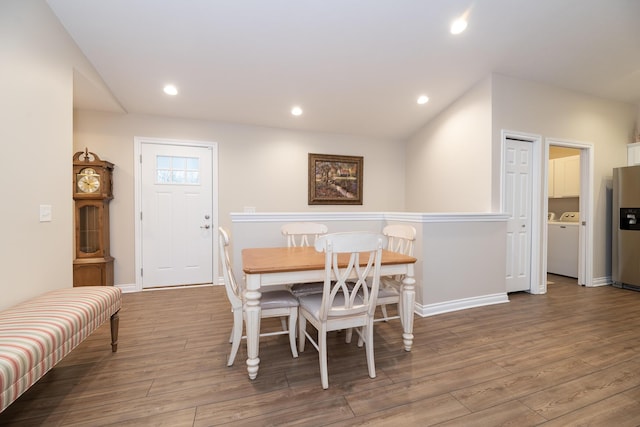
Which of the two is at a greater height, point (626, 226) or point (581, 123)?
point (581, 123)

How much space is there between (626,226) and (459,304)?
9.26 feet

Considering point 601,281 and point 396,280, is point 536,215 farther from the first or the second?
point 396,280

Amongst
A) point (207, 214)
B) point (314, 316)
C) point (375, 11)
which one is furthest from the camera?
point (207, 214)

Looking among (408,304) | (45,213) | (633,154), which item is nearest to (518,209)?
(633,154)

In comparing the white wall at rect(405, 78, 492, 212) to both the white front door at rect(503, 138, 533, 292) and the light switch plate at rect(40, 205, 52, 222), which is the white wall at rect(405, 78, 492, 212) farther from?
the light switch plate at rect(40, 205, 52, 222)

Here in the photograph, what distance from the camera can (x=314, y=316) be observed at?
1.84m

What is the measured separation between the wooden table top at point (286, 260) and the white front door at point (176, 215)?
1.87 metres

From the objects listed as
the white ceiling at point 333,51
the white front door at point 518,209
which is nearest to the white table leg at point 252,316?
the white ceiling at point 333,51

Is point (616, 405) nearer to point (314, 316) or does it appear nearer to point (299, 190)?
point (314, 316)

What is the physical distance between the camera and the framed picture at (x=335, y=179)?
176 inches

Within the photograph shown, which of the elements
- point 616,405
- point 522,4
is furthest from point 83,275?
point 522,4

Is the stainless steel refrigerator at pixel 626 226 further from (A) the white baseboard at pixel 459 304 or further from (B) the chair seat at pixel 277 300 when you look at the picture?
(B) the chair seat at pixel 277 300

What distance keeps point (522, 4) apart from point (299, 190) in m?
3.23

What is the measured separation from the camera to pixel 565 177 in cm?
480
